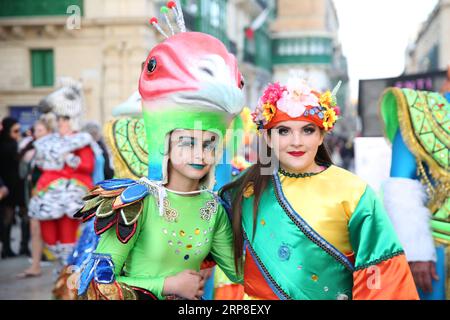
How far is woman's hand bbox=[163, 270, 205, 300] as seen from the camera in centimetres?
220

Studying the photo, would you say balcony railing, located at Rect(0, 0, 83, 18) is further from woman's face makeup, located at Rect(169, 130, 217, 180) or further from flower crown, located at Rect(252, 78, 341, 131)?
woman's face makeup, located at Rect(169, 130, 217, 180)

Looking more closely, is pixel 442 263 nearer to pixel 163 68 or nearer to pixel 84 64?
pixel 163 68

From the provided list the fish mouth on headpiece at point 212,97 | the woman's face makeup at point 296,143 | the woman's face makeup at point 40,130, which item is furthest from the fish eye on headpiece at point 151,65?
the woman's face makeup at point 40,130

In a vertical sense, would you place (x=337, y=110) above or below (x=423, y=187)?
above

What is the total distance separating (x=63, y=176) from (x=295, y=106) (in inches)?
139

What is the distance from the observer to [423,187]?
10.5 ft

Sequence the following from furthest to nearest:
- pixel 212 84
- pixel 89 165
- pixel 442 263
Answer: pixel 89 165
pixel 442 263
pixel 212 84

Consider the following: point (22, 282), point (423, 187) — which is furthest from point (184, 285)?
point (22, 282)

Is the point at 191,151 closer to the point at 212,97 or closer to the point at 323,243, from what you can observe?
the point at 212,97

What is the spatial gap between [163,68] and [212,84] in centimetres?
21

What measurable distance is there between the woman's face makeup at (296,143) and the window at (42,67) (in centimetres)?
1369

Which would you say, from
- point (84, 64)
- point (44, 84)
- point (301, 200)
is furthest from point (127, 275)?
point (44, 84)

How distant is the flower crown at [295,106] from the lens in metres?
2.33

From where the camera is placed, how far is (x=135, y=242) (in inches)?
88.0
